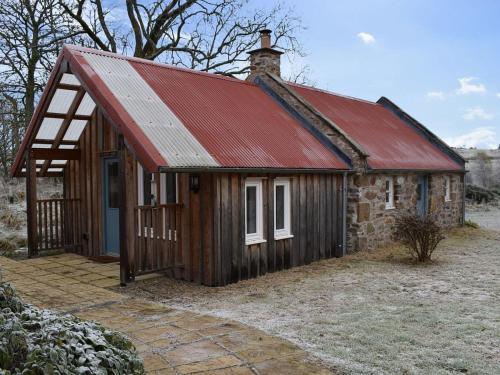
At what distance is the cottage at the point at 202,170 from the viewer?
839 cm

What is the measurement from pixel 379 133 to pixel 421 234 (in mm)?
5385

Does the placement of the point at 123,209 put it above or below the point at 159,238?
above

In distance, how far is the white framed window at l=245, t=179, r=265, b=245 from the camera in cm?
924

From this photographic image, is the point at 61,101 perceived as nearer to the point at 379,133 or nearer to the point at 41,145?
the point at 41,145

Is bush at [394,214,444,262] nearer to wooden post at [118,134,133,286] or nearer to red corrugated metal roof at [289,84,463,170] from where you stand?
red corrugated metal roof at [289,84,463,170]

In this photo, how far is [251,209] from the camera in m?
9.33

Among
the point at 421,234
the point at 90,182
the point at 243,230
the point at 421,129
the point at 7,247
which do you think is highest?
the point at 421,129

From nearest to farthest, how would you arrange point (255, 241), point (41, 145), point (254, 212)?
1. point (255, 241)
2. point (254, 212)
3. point (41, 145)

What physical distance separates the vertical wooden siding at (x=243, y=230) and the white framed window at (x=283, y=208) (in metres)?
0.13

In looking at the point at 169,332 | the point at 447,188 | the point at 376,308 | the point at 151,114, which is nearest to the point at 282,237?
the point at 376,308

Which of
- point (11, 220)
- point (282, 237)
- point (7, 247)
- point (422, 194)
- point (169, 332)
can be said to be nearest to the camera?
point (169, 332)

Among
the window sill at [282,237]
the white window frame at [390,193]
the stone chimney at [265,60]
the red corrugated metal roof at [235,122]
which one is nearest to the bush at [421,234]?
the red corrugated metal roof at [235,122]

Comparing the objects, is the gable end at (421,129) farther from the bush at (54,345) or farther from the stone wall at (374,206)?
the bush at (54,345)

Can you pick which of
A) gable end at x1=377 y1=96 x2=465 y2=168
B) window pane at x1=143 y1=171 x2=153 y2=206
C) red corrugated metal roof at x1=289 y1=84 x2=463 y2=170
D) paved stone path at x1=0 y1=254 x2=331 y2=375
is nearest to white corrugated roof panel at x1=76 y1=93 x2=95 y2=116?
window pane at x1=143 y1=171 x2=153 y2=206
